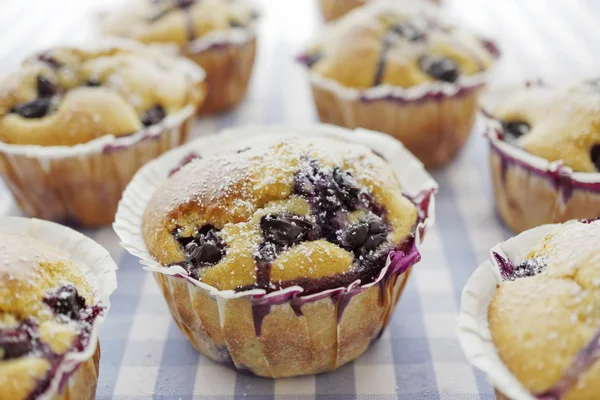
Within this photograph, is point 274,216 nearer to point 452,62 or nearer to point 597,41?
point 452,62

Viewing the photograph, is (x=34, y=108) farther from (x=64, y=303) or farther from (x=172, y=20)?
(x=64, y=303)

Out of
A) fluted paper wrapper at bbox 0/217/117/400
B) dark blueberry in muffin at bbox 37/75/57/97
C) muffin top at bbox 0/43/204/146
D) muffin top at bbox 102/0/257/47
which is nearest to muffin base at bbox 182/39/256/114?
muffin top at bbox 102/0/257/47

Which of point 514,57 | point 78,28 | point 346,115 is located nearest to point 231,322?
point 346,115

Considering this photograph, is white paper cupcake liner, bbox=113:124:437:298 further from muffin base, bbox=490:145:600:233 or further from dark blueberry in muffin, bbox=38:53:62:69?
dark blueberry in muffin, bbox=38:53:62:69

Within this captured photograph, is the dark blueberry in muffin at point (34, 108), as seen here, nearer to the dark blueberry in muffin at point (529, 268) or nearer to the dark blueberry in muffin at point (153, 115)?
the dark blueberry in muffin at point (153, 115)

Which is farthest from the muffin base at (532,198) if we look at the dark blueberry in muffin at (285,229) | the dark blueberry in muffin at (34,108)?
the dark blueberry in muffin at (34,108)

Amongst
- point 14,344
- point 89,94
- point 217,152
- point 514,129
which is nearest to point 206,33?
point 89,94
